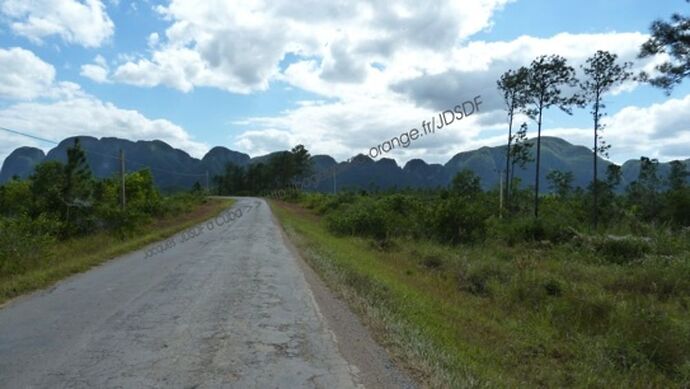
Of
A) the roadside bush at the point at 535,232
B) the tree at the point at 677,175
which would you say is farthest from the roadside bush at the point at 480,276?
the tree at the point at 677,175

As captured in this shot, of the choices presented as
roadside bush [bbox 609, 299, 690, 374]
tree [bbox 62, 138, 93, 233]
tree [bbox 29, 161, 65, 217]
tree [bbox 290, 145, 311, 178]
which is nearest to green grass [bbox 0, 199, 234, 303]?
tree [bbox 62, 138, 93, 233]

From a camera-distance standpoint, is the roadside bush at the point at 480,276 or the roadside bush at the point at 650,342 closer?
the roadside bush at the point at 650,342

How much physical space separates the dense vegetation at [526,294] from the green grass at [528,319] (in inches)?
1.1

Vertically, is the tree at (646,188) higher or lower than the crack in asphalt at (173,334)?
higher

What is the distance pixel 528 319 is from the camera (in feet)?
32.7

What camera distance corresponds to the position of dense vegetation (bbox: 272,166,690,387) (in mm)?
6992

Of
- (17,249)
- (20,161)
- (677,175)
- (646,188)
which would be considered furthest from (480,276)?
(20,161)

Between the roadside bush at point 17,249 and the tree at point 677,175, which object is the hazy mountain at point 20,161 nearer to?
the tree at point 677,175

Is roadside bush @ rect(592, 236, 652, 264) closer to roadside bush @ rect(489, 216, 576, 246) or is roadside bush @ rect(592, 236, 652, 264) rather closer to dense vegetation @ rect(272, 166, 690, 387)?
dense vegetation @ rect(272, 166, 690, 387)

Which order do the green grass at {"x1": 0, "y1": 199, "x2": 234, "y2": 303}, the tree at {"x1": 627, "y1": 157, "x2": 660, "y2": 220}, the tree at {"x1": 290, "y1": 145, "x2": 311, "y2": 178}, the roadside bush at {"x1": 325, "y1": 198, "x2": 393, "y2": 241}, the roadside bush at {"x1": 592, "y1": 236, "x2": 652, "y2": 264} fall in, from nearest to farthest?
the green grass at {"x1": 0, "y1": 199, "x2": 234, "y2": 303} < the roadside bush at {"x1": 592, "y1": 236, "x2": 652, "y2": 264} < the roadside bush at {"x1": 325, "y1": 198, "x2": 393, "y2": 241} < the tree at {"x1": 627, "y1": 157, "x2": 660, "y2": 220} < the tree at {"x1": 290, "y1": 145, "x2": 311, "y2": 178}

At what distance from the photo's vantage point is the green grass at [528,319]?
6.52 m

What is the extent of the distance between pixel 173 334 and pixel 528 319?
6.55 metres

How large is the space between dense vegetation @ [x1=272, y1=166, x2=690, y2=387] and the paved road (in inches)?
44.7

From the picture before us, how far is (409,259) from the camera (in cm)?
1823
